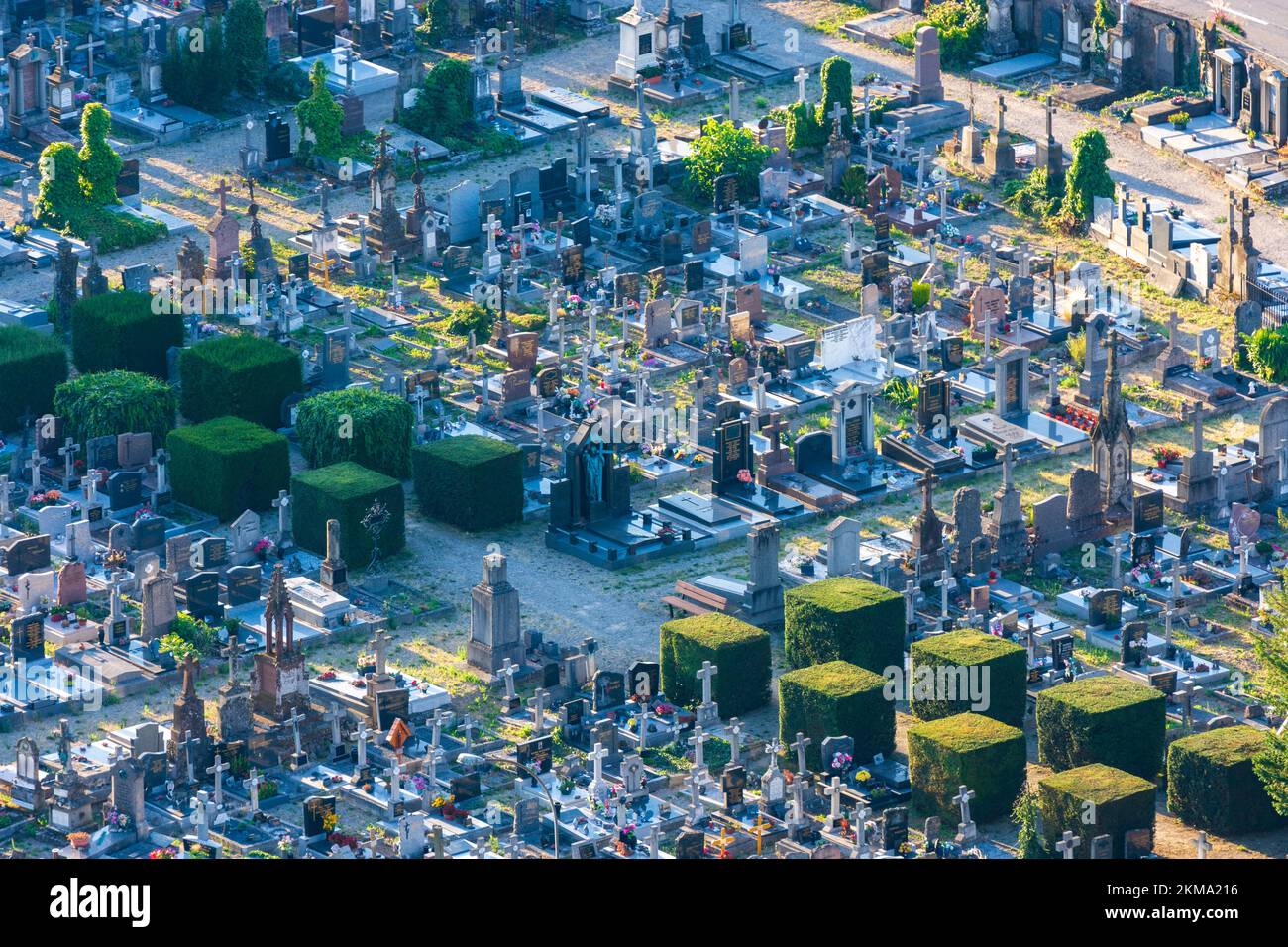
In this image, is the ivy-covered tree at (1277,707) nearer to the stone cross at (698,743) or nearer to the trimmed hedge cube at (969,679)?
the trimmed hedge cube at (969,679)

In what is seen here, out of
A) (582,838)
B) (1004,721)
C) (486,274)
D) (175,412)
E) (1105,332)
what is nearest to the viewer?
(582,838)

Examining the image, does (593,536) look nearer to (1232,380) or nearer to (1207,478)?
(1207,478)

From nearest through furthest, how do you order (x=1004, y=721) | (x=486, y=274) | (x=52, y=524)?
1. (x=1004, y=721)
2. (x=52, y=524)
3. (x=486, y=274)

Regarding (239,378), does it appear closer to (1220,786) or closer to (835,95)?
(835,95)

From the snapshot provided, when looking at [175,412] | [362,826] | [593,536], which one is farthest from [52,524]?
[362,826]

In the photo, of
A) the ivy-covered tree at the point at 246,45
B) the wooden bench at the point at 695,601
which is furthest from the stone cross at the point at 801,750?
the ivy-covered tree at the point at 246,45

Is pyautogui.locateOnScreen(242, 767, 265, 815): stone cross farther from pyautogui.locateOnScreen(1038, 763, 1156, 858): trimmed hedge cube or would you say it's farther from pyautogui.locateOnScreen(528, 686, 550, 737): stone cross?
pyautogui.locateOnScreen(1038, 763, 1156, 858): trimmed hedge cube

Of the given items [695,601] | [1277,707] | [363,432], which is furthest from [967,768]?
[363,432]
